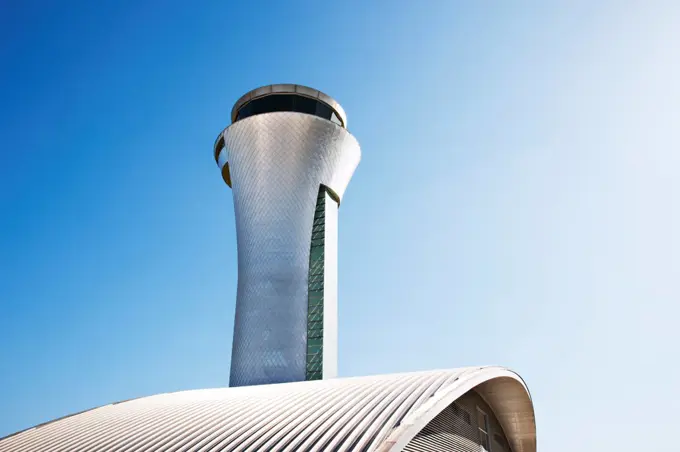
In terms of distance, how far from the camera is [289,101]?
47906 mm

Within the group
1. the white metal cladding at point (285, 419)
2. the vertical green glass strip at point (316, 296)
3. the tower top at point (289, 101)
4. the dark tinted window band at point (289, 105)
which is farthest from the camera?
the dark tinted window band at point (289, 105)

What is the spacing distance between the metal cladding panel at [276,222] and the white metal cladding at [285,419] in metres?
18.4

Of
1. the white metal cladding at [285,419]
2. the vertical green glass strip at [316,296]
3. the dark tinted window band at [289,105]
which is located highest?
the dark tinted window band at [289,105]

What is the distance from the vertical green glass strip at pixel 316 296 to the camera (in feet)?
131

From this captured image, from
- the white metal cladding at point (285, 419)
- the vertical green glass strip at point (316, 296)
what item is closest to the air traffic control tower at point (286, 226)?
the vertical green glass strip at point (316, 296)

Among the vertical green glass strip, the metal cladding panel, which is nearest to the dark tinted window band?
the metal cladding panel

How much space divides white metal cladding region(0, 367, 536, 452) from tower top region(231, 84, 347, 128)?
32.1 metres

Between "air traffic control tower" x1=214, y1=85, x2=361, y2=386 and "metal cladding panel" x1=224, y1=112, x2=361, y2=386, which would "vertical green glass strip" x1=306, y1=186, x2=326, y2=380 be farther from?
"metal cladding panel" x1=224, y1=112, x2=361, y2=386

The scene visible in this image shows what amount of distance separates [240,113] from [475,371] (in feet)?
129

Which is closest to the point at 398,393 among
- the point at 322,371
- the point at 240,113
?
the point at 322,371

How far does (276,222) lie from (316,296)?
22.5 feet

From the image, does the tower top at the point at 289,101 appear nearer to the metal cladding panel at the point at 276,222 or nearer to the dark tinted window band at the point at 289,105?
the dark tinted window band at the point at 289,105

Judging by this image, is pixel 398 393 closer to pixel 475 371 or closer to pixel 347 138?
pixel 475 371

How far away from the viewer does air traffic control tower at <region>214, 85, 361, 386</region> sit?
4003 centimetres
